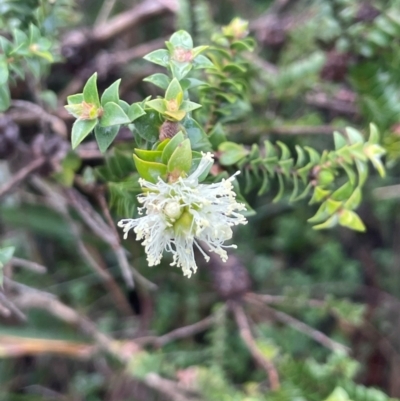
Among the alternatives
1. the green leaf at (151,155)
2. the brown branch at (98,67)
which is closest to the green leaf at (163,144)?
the green leaf at (151,155)

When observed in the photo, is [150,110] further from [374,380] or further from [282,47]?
[374,380]

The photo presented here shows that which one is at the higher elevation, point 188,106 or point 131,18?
point 131,18

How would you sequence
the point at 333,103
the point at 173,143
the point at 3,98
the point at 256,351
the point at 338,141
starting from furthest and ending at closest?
the point at 333,103 < the point at 256,351 < the point at 338,141 < the point at 3,98 < the point at 173,143

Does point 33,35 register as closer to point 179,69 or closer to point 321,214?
point 179,69

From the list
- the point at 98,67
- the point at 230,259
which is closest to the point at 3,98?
the point at 98,67

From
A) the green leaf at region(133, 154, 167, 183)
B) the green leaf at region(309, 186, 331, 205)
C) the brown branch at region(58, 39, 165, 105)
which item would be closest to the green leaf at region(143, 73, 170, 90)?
the green leaf at region(133, 154, 167, 183)

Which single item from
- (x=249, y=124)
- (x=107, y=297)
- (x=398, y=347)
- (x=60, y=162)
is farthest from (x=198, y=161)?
(x=398, y=347)

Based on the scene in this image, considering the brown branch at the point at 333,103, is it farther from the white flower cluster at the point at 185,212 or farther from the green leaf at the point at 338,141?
the white flower cluster at the point at 185,212
